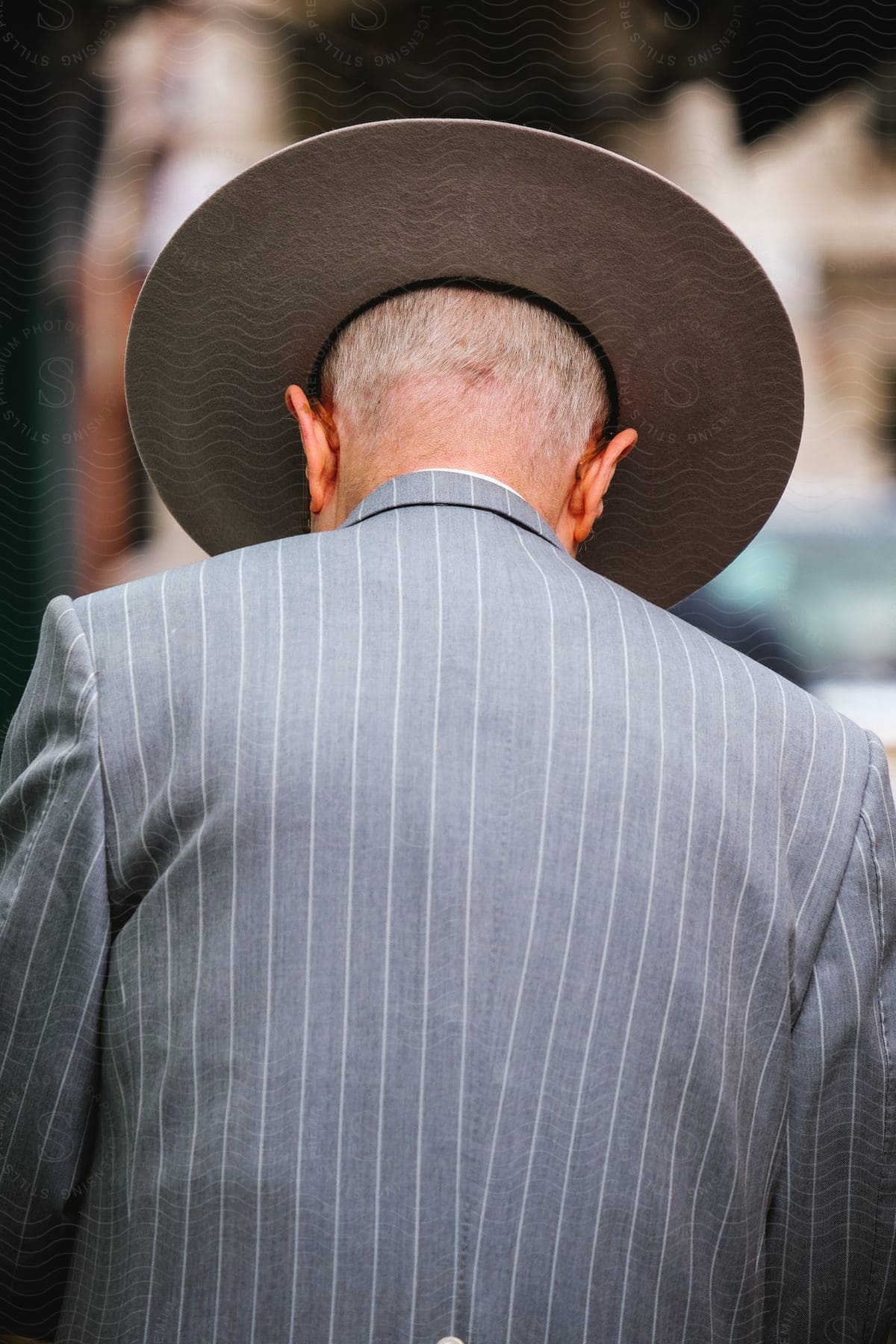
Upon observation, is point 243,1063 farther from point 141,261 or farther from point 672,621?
point 141,261

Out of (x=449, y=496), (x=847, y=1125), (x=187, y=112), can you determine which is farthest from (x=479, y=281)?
(x=187, y=112)

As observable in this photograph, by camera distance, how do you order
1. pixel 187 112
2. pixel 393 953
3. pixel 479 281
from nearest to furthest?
pixel 393 953, pixel 479 281, pixel 187 112

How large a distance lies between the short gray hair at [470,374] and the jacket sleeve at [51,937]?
0.29 m

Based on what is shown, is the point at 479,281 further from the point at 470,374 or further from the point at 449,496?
the point at 449,496

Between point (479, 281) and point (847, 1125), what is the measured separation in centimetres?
72

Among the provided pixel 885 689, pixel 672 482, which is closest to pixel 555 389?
pixel 672 482

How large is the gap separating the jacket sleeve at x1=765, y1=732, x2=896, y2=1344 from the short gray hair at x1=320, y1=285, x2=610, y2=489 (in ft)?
1.11

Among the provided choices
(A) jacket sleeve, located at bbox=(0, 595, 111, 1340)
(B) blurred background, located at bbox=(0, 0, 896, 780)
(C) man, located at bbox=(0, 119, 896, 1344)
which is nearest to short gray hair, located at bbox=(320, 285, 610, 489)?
(C) man, located at bbox=(0, 119, 896, 1344)

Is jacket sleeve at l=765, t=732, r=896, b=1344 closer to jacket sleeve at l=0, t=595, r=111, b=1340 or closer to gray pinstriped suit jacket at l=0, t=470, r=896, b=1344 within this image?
gray pinstriped suit jacket at l=0, t=470, r=896, b=1344

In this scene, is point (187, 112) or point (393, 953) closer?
point (393, 953)

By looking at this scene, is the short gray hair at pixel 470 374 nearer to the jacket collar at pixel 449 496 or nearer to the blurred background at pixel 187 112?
the jacket collar at pixel 449 496

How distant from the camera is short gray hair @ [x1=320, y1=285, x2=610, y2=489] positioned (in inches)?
33.9

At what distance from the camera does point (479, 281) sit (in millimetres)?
989

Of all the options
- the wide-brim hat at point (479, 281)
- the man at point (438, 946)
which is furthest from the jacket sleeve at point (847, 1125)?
the wide-brim hat at point (479, 281)
